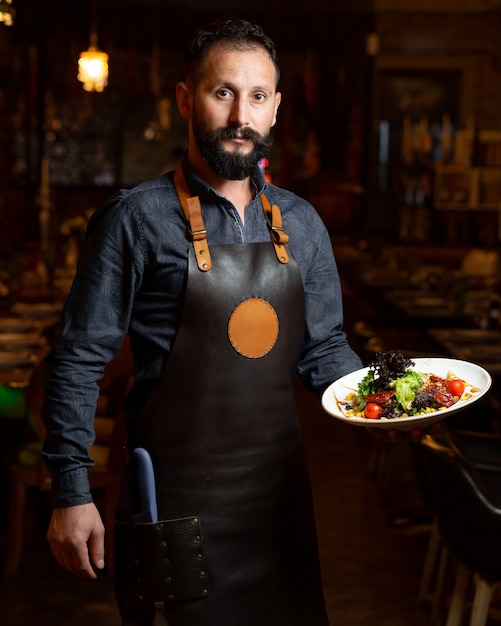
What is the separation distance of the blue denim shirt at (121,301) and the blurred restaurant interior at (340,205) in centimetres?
140

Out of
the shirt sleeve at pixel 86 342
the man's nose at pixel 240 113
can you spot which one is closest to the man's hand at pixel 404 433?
the shirt sleeve at pixel 86 342

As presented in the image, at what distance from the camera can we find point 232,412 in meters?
2.18

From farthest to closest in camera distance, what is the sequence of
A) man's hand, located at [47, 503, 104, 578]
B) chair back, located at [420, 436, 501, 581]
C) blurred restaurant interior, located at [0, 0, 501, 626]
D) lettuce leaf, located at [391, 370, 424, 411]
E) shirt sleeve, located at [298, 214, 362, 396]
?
blurred restaurant interior, located at [0, 0, 501, 626] → chair back, located at [420, 436, 501, 581] → shirt sleeve, located at [298, 214, 362, 396] → lettuce leaf, located at [391, 370, 424, 411] → man's hand, located at [47, 503, 104, 578]

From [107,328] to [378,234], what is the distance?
492 inches

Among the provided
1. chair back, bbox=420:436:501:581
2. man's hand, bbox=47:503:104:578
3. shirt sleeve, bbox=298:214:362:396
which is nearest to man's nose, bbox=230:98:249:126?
shirt sleeve, bbox=298:214:362:396

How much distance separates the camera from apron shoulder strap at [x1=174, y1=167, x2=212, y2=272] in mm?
2141

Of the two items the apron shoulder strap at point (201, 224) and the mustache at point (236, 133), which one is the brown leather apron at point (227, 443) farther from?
the mustache at point (236, 133)

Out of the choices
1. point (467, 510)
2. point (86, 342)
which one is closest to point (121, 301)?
point (86, 342)

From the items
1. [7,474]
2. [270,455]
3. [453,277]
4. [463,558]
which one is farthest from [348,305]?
[270,455]

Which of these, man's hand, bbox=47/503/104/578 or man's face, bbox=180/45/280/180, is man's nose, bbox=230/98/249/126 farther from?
man's hand, bbox=47/503/104/578

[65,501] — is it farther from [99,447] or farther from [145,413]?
[99,447]

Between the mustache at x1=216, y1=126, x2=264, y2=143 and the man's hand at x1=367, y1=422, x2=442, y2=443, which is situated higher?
the mustache at x1=216, y1=126, x2=264, y2=143

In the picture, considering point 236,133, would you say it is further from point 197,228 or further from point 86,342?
point 86,342

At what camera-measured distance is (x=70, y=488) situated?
2.07 metres
